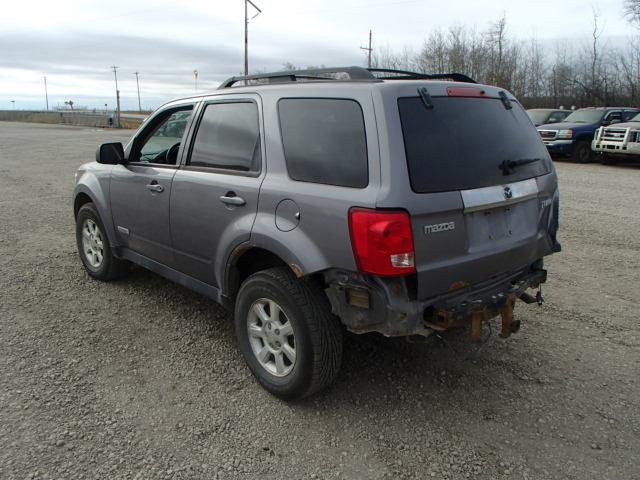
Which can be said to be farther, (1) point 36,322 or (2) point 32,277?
(2) point 32,277

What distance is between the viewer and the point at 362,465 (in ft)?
8.92

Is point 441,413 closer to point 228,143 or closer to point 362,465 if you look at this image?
point 362,465

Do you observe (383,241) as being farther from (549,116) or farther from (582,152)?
(549,116)

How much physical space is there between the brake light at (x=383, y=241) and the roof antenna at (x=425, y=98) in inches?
25.6

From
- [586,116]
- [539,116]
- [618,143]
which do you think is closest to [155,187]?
[618,143]

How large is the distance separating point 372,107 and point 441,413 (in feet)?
6.00

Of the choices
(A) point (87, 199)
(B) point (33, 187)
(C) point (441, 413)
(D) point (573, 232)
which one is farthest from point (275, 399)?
(B) point (33, 187)

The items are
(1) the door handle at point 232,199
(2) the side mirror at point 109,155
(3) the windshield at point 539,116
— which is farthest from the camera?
(3) the windshield at point 539,116

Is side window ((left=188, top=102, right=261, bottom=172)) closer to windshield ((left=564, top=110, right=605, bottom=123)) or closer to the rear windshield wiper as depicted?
the rear windshield wiper

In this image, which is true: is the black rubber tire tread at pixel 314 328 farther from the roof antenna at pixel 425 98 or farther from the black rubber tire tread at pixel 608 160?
the black rubber tire tread at pixel 608 160

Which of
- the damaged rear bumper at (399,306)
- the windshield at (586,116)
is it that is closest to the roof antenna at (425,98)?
the damaged rear bumper at (399,306)

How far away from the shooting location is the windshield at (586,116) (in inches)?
684

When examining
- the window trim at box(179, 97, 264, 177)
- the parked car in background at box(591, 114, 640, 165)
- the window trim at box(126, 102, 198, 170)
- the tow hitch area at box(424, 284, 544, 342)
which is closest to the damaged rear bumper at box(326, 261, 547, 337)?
the tow hitch area at box(424, 284, 544, 342)

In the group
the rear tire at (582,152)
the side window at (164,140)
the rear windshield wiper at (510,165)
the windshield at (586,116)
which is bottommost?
the rear tire at (582,152)
